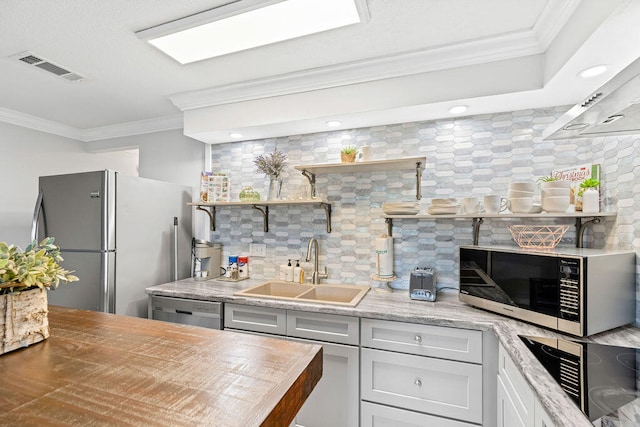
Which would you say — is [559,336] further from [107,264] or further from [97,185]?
[97,185]

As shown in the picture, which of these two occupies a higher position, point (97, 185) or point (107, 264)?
point (97, 185)

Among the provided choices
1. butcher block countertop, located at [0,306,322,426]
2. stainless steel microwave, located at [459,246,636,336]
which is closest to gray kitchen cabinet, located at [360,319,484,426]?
stainless steel microwave, located at [459,246,636,336]

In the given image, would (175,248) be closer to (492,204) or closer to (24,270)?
(24,270)

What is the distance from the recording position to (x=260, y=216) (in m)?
2.84

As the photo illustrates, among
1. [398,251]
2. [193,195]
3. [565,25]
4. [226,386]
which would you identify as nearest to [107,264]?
[193,195]

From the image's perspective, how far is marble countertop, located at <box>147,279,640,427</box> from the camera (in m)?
0.91

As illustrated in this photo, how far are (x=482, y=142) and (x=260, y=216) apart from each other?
1.86 m

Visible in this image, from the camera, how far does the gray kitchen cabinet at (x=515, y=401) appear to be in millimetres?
1025

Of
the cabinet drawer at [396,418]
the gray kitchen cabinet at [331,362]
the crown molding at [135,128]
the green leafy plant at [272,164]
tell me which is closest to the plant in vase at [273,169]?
the green leafy plant at [272,164]

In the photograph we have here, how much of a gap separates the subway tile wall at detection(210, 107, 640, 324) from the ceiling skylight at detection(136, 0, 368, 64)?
949 millimetres

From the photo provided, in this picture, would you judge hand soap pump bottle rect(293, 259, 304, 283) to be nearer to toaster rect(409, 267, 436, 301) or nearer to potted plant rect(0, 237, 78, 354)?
toaster rect(409, 267, 436, 301)

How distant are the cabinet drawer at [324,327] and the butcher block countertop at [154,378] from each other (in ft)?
2.69

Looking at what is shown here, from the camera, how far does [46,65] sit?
2.14 m

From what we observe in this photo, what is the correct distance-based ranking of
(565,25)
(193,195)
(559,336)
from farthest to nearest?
1. (193,195)
2. (565,25)
3. (559,336)
